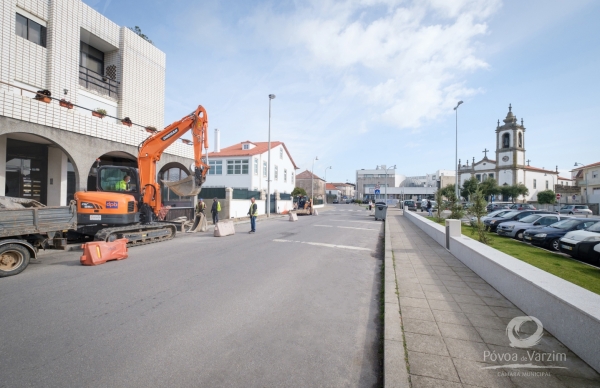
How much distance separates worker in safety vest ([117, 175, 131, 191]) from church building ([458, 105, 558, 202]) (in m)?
65.0

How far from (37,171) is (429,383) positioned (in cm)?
1739

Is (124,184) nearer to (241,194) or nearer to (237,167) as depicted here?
(241,194)

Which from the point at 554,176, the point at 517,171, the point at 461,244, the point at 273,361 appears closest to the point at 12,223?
the point at 273,361

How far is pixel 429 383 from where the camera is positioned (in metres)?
2.82

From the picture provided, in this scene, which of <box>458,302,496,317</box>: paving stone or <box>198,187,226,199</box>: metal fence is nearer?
<box>458,302,496,317</box>: paving stone

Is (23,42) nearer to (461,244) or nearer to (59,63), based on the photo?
(59,63)

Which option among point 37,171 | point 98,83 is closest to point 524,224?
point 98,83

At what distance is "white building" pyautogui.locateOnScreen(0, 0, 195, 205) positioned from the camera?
438 inches

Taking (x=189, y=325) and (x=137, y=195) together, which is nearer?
(x=189, y=325)

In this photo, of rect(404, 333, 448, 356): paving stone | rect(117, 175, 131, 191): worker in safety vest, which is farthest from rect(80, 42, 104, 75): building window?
rect(404, 333, 448, 356): paving stone

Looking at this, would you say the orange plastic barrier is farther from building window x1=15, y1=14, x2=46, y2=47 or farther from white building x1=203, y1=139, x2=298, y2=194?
white building x1=203, y1=139, x2=298, y2=194

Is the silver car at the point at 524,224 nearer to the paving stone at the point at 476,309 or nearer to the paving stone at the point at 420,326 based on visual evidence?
the paving stone at the point at 476,309

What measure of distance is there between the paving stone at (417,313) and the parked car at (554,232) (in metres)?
9.51

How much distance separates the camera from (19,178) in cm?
1310
